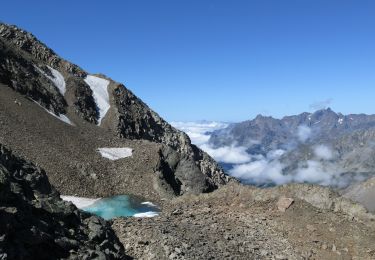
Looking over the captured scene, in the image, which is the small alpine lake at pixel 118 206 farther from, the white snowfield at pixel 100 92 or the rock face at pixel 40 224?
the white snowfield at pixel 100 92

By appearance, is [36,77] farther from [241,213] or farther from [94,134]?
[241,213]

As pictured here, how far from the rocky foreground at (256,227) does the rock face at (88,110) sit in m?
31.4

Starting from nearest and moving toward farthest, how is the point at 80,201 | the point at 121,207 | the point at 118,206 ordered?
the point at 121,207 → the point at 118,206 → the point at 80,201

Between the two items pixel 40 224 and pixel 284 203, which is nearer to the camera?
pixel 40 224

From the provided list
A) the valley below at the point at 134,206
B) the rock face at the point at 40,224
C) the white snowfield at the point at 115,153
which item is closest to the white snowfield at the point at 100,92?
the valley below at the point at 134,206

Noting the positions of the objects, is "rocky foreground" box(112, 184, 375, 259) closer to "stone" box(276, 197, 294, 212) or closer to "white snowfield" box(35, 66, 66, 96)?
"stone" box(276, 197, 294, 212)

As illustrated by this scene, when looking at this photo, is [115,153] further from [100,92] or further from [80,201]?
[100,92]

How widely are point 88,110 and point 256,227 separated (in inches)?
2664

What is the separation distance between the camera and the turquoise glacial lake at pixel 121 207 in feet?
169

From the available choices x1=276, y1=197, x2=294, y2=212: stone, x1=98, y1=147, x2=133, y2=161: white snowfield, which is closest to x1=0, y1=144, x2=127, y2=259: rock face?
x1=276, y1=197, x2=294, y2=212: stone

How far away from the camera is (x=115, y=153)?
7281cm

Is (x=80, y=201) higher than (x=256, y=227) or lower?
lower

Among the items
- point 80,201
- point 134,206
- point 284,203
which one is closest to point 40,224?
point 284,203

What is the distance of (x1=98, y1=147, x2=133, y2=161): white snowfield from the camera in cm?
7126
